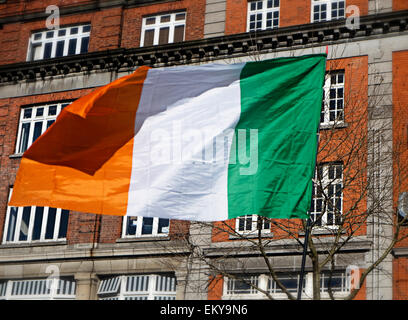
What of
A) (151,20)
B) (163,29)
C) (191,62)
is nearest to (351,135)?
(191,62)

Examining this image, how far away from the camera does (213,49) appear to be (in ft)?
96.7

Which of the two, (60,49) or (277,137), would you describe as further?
(60,49)

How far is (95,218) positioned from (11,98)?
7.58 m

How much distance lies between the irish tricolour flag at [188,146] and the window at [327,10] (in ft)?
55.9

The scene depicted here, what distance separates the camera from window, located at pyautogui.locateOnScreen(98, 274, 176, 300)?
27.3 m

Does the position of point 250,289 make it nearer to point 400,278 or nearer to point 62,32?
point 400,278

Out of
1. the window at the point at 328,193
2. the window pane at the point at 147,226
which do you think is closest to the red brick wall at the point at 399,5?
the window at the point at 328,193

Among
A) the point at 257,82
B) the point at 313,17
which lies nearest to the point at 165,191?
the point at 257,82

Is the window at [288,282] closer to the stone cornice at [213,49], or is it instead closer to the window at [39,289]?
the window at [39,289]

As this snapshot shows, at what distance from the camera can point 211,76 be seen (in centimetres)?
1202

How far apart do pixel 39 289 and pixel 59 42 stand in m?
11.0

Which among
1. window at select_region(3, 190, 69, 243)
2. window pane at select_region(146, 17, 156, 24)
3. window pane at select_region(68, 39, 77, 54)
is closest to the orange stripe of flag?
Result: window at select_region(3, 190, 69, 243)

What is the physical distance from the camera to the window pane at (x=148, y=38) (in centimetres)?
3119
